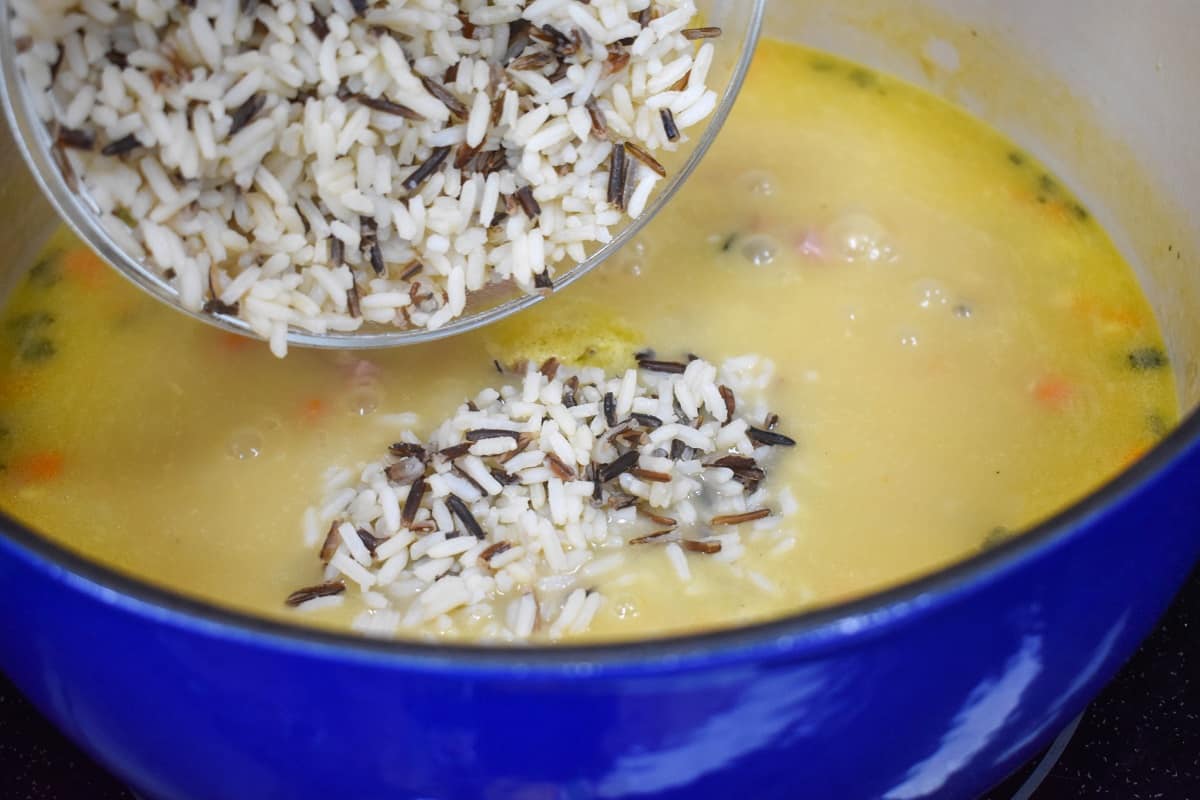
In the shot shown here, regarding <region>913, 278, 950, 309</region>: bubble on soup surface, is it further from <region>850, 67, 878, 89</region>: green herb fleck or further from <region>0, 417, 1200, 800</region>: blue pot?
<region>0, 417, 1200, 800</region>: blue pot

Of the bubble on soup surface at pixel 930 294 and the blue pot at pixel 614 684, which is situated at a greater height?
the bubble on soup surface at pixel 930 294

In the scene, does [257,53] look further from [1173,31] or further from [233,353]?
[1173,31]

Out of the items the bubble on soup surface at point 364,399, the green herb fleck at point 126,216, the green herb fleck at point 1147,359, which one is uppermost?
the green herb fleck at point 1147,359

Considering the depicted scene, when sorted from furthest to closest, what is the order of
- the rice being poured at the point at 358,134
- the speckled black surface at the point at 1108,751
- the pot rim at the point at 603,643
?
1. the speckled black surface at the point at 1108,751
2. the rice being poured at the point at 358,134
3. the pot rim at the point at 603,643

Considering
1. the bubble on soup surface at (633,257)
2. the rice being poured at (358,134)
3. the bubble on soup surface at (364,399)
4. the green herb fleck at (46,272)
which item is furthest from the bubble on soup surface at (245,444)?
the bubble on soup surface at (633,257)

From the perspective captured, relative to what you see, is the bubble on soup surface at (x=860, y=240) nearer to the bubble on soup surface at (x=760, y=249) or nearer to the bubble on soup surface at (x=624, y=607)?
the bubble on soup surface at (x=760, y=249)

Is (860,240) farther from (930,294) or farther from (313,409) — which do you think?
(313,409)

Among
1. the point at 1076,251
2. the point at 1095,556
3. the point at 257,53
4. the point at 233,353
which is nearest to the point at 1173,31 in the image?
the point at 1076,251
